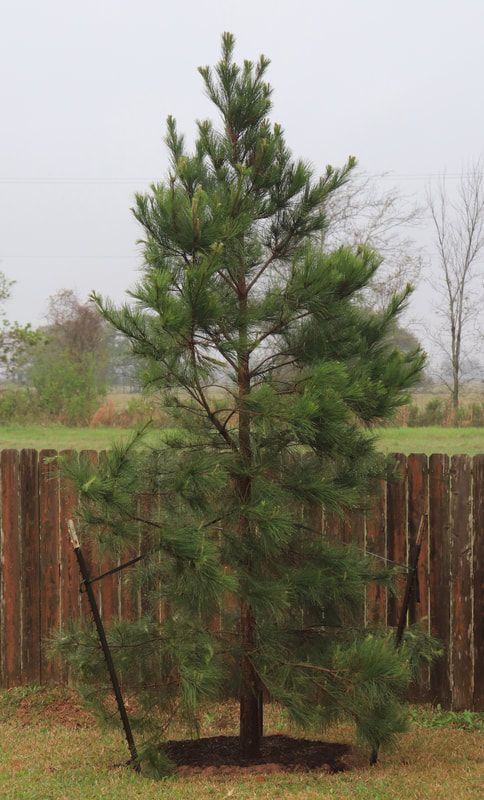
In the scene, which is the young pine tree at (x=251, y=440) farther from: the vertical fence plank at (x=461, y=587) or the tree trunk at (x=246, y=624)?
the vertical fence plank at (x=461, y=587)

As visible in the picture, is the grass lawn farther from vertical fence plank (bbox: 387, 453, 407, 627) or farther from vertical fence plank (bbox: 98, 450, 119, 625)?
vertical fence plank (bbox: 387, 453, 407, 627)

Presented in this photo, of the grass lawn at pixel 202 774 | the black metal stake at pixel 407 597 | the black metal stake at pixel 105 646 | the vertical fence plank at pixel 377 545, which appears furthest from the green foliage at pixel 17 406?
the black metal stake at pixel 407 597

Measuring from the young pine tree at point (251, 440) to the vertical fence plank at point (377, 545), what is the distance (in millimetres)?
1168

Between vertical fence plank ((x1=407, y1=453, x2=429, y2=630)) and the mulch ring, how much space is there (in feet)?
4.53

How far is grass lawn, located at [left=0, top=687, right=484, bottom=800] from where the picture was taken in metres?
4.90

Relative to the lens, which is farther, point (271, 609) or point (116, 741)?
point (116, 741)

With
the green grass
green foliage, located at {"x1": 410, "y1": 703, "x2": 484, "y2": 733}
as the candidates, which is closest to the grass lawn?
green foliage, located at {"x1": 410, "y1": 703, "x2": 484, "y2": 733}

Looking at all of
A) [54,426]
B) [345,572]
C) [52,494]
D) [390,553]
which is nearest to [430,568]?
[390,553]

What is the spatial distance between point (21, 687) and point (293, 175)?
450 cm

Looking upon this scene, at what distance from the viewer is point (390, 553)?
7.23 meters

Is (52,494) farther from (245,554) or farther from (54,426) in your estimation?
(54,426)

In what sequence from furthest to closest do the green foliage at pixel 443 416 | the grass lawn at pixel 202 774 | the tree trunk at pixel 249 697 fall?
1. the green foliage at pixel 443 416
2. the tree trunk at pixel 249 697
3. the grass lawn at pixel 202 774

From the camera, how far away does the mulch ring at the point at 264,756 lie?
218 inches

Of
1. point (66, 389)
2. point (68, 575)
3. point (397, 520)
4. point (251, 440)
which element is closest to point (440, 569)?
point (397, 520)
